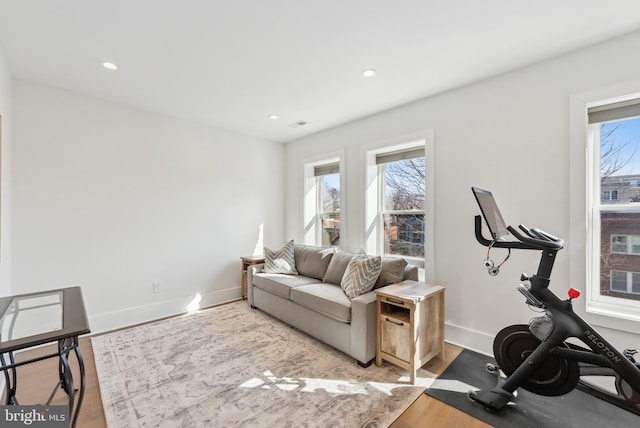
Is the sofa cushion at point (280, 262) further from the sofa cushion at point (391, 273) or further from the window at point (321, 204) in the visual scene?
the sofa cushion at point (391, 273)

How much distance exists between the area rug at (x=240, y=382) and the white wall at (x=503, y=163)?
0.92 meters

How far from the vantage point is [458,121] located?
2.87 metres

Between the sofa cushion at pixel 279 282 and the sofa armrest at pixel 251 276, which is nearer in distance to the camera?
the sofa cushion at pixel 279 282

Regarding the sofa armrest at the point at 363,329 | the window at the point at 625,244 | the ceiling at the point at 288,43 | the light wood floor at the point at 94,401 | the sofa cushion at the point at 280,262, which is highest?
the ceiling at the point at 288,43

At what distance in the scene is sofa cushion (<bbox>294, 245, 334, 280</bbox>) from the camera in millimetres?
3670

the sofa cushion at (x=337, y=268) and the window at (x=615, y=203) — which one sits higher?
the window at (x=615, y=203)

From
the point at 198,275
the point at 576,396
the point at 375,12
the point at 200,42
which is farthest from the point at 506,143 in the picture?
the point at 198,275

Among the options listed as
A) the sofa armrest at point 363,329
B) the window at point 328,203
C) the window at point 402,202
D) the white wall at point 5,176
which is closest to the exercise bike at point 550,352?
the sofa armrest at point 363,329

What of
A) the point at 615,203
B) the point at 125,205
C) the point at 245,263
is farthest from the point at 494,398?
the point at 125,205

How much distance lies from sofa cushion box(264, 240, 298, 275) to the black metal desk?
214cm

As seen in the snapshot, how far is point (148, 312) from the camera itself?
11.5 ft

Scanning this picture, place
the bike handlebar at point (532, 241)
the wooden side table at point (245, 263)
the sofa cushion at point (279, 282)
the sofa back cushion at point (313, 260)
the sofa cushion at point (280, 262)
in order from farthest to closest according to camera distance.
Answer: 1. the wooden side table at point (245, 263)
2. the sofa cushion at point (280, 262)
3. the sofa back cushion at point (313, 260)
4. the sofa cushion at point (279, 282)
5. the bike handlebar at point (532, 241)

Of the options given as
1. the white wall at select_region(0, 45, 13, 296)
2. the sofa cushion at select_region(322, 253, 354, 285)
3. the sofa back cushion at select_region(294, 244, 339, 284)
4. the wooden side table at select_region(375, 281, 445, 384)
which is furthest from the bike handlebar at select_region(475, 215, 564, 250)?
the white wall at select_region(0, 45, 13, 296)

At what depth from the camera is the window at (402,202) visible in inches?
134
